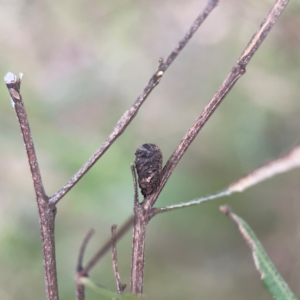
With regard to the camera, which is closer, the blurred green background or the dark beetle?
the dark beetle

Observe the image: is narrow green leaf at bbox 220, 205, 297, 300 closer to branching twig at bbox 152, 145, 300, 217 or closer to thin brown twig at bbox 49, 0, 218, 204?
branching twig at bbox 152, 145, 300, 217

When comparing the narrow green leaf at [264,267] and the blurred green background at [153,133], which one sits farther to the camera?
the blurred green background at [153,133]

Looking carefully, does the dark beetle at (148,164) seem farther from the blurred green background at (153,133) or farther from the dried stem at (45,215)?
the blurred green background at (153,133)

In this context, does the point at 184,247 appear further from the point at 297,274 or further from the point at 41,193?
the point at 41,193

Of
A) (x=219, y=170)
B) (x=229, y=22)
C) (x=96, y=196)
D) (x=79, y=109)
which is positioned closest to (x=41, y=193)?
(x=96, y=196)

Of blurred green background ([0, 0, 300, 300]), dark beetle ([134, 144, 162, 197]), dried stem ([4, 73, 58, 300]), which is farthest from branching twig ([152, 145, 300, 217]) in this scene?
blurred green background ([0, 0, 300, 300])

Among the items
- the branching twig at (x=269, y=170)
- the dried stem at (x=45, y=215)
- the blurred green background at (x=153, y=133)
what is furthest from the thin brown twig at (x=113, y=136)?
the blurred green background at (x=153, y=133)
